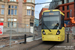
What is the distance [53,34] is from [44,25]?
1322 mm

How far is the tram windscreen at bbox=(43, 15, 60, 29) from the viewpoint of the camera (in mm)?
9213

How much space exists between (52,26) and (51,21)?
52 cm

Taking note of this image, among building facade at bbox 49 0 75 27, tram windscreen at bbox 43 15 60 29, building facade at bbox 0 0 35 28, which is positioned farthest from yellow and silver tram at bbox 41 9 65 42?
building facade at bbox 49 0 75 27

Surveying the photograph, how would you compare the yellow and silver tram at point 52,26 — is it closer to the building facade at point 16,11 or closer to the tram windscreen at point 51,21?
the tram windscreen at point 51,21

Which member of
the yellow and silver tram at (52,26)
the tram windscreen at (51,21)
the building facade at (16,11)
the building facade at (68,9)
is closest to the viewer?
the yellow and silver tram at (52,26)

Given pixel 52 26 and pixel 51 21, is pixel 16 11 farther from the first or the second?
pixel 52 26

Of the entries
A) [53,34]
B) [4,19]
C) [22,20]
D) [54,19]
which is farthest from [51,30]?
[4,19]

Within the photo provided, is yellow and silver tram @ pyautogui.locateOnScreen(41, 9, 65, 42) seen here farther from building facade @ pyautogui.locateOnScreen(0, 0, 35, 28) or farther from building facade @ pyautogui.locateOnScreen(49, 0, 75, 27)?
building facade @ pyautogui.locateOnScreen(49, 0, 75, 27)

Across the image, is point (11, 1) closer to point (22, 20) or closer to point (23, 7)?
point (23, 7)

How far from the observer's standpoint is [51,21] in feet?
30.7

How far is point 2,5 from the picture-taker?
2794cm

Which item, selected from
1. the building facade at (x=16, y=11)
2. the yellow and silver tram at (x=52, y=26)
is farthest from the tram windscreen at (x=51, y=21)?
the building facade at (x=16, y=11)

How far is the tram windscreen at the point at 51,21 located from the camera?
9.21m

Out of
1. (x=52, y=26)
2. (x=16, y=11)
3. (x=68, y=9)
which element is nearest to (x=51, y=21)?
(x=52, y=26)
